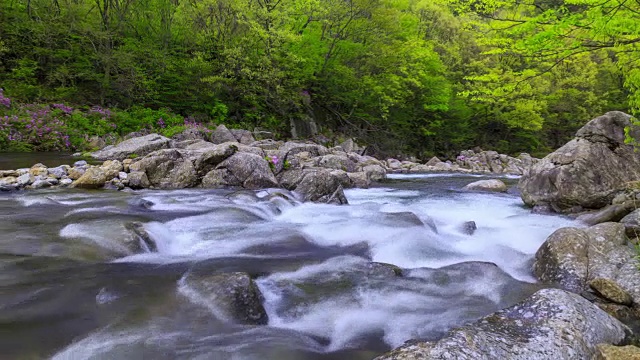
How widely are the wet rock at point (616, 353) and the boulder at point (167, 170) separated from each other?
Result: 869 centimetres

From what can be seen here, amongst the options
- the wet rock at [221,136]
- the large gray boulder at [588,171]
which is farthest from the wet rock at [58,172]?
the large gray boulder at [588,171]

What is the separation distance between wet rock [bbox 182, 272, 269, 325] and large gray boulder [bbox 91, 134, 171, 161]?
9492 millimetres

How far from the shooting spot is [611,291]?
3.89 metres

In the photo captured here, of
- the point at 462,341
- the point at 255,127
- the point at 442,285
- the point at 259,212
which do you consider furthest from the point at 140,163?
the point at 255,127

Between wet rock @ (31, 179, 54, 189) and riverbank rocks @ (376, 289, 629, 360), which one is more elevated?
Result: riverbank rocks @ (376, 289, 629, 360)

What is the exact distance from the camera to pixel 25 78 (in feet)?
56.6

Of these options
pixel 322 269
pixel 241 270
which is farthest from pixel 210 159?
pixel 322 269

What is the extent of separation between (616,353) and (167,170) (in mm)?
9498

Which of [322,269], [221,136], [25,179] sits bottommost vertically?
[221,136]

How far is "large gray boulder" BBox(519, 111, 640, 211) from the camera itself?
26.2ft

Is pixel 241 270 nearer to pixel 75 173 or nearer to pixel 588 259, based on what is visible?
pixel 588 259

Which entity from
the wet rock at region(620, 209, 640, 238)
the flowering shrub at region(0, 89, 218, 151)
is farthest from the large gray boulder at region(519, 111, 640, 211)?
the flowering shrub at region(0, 89, 218, 151)

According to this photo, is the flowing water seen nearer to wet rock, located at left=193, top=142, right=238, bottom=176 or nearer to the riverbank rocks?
the riverbank rocks

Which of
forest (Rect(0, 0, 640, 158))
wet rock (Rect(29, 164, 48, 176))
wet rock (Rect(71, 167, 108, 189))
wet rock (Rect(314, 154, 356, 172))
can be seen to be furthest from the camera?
forest (Rect(0, 0, 640, 158))
